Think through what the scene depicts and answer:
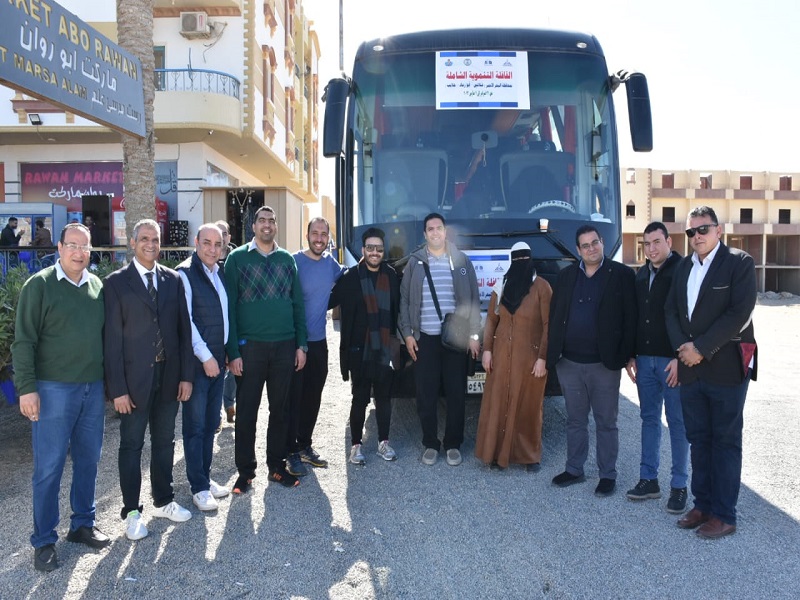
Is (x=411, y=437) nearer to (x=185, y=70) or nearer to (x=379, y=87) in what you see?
(x=379, y=87)

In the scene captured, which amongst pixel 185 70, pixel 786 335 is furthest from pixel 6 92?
pixel 786 335

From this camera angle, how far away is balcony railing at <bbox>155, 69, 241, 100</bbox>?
657 inches

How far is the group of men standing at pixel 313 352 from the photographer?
137 inches

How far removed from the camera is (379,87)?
5.77 m

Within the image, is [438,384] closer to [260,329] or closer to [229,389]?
[260,329]

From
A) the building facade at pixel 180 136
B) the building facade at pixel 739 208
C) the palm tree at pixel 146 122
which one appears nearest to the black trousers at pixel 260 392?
the palm tree at pixel 146 122

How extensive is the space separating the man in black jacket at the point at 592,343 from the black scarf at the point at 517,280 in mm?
264

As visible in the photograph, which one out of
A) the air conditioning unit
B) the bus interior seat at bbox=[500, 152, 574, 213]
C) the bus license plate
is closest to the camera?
the bus license plate

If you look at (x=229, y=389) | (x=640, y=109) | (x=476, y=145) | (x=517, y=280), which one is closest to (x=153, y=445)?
(x=229, y=389)

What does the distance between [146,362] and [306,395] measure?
1650mm

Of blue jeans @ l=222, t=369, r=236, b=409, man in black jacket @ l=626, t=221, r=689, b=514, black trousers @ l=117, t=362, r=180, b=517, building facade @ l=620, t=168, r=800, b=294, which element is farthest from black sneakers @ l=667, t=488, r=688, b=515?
building facade @ l=620, t=168, r=800, b=294

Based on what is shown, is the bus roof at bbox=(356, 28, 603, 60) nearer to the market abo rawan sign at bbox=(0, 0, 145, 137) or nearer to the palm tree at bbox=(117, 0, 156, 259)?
the market abo rawan sign at bbox=(0, 0, 145, 137)

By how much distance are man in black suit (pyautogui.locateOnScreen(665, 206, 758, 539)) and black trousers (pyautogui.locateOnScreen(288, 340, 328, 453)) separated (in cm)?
257

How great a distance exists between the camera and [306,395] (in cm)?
512
